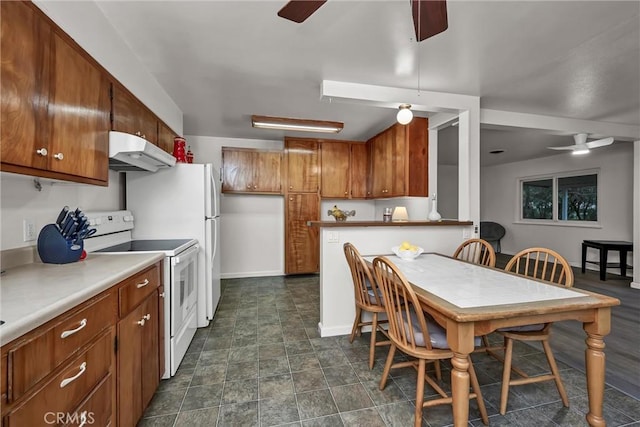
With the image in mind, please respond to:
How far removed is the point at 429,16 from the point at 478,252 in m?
2.14

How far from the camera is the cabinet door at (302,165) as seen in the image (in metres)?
4.62

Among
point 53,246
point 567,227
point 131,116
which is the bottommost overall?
point 567,227

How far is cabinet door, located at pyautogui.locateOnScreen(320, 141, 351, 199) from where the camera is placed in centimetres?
478

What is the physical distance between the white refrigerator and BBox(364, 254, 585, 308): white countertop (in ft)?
6.38

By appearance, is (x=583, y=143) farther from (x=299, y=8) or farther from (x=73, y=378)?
(x=73, y=378)

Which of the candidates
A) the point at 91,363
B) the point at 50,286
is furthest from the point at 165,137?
the point at 91,363

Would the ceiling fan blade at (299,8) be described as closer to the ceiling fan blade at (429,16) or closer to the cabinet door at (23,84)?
the ceiling fan blade at (429,16)

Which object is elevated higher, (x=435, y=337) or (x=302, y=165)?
(x=302, y=165)

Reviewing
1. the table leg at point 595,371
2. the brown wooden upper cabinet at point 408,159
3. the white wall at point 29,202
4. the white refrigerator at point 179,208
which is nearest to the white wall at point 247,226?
the white refrigerator at point 179,208

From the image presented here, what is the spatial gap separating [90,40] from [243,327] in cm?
257

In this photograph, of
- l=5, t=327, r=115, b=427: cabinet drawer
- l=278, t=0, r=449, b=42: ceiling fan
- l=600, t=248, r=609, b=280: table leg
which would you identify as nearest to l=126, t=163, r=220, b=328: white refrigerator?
l=5, t=327, r=115, b=427: cabinet drawer

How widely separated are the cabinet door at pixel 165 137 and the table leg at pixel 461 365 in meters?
2.99

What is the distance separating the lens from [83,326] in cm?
106

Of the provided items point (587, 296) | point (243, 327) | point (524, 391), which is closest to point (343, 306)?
point (243, 327)
